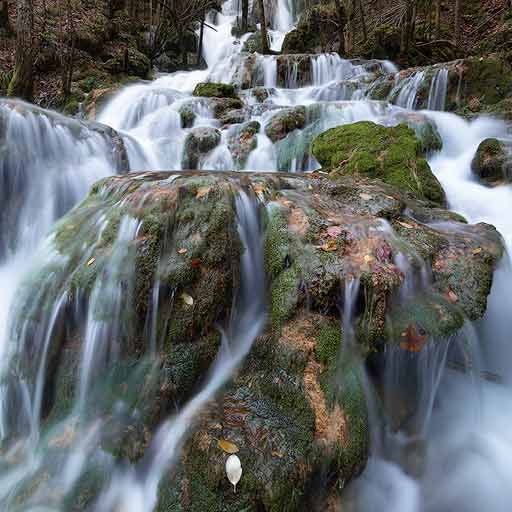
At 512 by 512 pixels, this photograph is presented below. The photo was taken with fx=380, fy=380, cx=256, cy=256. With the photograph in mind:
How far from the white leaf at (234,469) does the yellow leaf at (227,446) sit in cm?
4

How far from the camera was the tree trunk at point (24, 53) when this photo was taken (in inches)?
282

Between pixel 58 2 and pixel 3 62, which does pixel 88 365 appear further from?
pixel 58 2

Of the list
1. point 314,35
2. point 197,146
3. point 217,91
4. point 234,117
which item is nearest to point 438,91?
point 234,117

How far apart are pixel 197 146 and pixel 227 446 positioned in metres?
5.93

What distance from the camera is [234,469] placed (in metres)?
2.12

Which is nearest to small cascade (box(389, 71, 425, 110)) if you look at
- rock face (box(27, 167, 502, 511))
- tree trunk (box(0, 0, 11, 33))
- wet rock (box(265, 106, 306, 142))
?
wet rock (box(265, 106, 306, 142))

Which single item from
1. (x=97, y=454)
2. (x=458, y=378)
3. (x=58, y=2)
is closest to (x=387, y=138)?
(x=458, y=378)

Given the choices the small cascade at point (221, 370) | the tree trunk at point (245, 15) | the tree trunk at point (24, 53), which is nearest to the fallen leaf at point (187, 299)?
the small cascade at point (221, 370)

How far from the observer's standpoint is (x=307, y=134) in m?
6.84

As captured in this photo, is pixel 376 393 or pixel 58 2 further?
pixel 58 2

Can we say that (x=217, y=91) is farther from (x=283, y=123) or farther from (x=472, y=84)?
(x=472, y=84)

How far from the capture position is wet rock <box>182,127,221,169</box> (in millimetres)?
7113

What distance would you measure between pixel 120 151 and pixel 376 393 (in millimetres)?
5680

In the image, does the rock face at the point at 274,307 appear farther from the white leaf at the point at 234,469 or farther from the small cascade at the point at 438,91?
the small cascade at the point at 438,91
